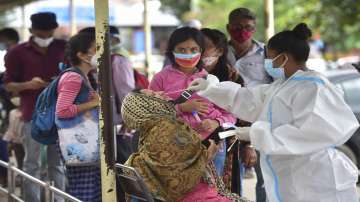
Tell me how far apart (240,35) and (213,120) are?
4.86ft

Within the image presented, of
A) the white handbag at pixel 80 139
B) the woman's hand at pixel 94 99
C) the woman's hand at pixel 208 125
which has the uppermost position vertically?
the woman's hand at pixel 94 99

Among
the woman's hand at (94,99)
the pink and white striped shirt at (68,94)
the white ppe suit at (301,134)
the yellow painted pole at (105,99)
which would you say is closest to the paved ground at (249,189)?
the woman's hand at (94,99)

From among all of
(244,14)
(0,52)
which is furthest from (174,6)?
(244,14)

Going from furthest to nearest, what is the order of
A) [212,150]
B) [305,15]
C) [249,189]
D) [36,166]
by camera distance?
1. [305,15]
2. [249,189]
3. [36,166]
4. [212,150]

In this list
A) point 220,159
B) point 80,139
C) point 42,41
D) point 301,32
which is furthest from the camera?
point 42,41

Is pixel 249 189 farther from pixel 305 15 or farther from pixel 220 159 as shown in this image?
pixel 305 15

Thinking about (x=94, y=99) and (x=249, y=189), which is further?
(x=249, y=189)

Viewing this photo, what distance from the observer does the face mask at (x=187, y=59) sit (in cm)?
520

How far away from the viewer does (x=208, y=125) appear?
199 inches

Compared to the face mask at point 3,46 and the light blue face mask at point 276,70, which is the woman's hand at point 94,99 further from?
the face mask at point 3,46

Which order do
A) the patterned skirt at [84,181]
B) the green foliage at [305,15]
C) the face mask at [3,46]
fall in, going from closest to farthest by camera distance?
the patterned skirt at [84,181]
the face mask at [3,46]
the green foliage at [305,15]

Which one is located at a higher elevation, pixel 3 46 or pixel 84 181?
pixel 3 46

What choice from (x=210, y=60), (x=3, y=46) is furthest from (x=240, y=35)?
(x=3, y=46)

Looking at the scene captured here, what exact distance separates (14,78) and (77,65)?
160 centimetres
